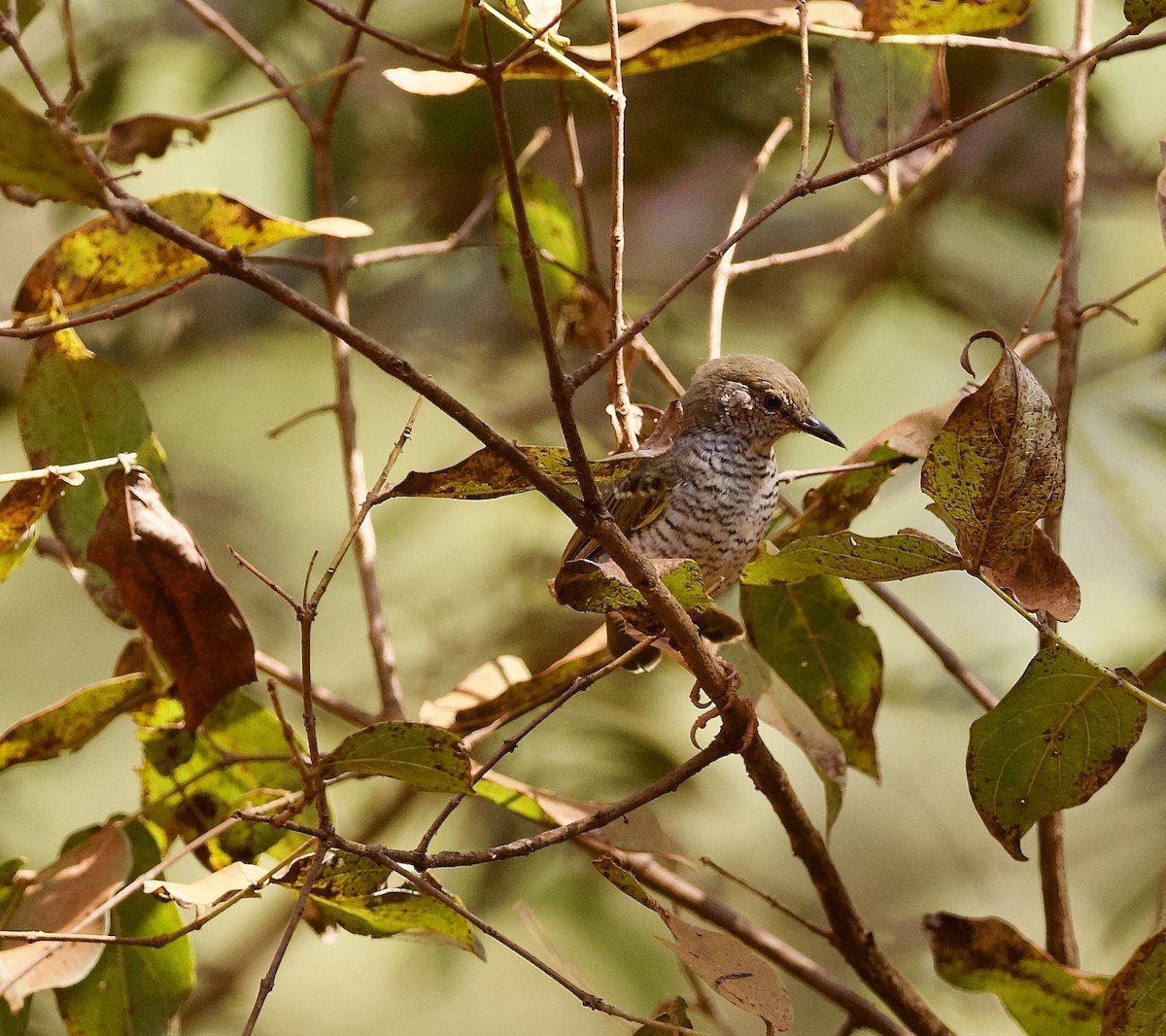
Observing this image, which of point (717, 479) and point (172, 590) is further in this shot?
point (717, 479)

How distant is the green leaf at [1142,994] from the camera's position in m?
0.61

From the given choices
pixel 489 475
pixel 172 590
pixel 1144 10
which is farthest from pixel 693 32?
pixel 172 590

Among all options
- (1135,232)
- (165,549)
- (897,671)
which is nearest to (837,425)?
(897,671)

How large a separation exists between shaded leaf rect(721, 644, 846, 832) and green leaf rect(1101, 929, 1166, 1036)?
20 centimetres

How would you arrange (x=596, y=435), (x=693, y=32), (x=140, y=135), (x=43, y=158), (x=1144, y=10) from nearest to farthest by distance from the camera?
(x=43, y=158), (x=140, y=135), (x=1144, y=10), (x=693, y=32), (x=596, y=435)

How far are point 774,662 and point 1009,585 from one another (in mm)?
273

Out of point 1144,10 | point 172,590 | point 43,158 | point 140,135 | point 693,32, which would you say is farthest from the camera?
point 693,32

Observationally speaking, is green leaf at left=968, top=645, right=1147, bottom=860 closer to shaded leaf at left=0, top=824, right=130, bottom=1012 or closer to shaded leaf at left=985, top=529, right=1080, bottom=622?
shaded leaf at left=985, top=529, right=1080, bottom=622

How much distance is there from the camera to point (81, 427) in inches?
33.3

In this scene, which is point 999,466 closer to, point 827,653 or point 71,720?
point 827,653

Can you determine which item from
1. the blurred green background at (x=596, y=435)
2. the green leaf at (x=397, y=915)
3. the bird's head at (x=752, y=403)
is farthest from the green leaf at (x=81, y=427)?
the blurred green background at (x=596, y=435)

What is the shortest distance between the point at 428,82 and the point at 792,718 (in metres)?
0.49

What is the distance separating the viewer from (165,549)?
0.74 m

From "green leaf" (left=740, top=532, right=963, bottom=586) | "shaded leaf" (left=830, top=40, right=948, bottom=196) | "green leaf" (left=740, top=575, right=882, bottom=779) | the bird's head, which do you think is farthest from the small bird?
"green leaf" (left=740, top=532, right=963, bottom=586)
